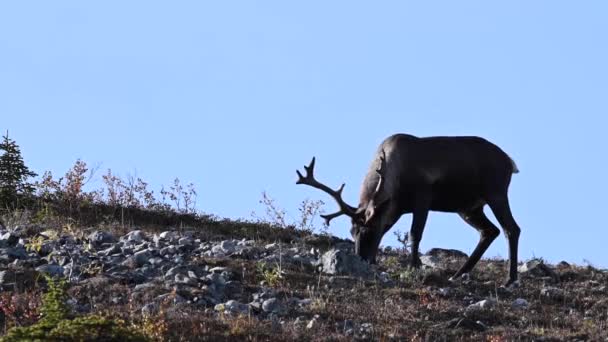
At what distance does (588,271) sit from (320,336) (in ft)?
24.6

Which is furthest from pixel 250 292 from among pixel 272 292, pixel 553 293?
pixel 553 293

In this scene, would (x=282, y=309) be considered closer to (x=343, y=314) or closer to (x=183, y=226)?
(x=343, y=314)

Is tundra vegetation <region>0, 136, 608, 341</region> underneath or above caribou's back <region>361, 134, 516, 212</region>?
underneath

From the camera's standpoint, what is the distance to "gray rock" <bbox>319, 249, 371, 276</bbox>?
44.9 ft

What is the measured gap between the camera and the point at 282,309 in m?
11.2

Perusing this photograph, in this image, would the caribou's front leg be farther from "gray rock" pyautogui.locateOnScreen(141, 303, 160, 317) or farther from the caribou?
"gray rock" pyautogui.locateOnScreen(141, 303, 160, 317)

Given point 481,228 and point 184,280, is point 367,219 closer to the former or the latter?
point 481,228

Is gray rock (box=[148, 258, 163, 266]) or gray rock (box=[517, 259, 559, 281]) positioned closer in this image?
gray rock (box=[148, 258, 163, 266])

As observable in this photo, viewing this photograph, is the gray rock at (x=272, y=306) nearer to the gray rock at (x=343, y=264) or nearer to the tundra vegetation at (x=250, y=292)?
the tundra vegetation at (x=250, y=292)

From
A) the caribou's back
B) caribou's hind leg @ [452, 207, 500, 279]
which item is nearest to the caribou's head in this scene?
the caribou's back

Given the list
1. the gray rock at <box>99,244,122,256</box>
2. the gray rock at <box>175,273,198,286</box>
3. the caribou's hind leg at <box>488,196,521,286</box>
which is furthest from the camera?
the caribou's hind leg at <box>488,196,521,286</box>

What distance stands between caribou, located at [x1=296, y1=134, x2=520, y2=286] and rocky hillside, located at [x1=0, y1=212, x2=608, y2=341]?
2.30ft

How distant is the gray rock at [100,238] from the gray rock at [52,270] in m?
2.21

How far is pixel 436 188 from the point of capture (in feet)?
→ 54.1
